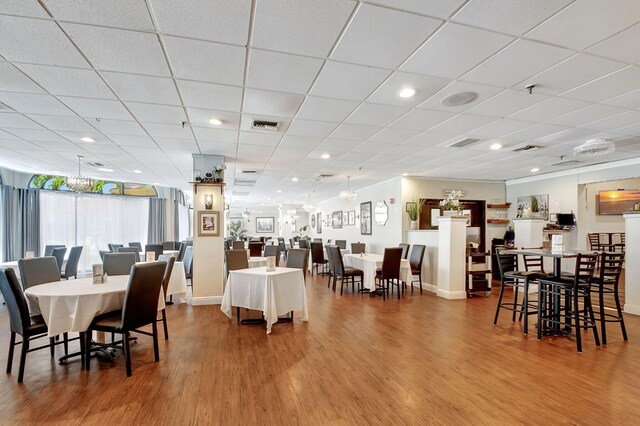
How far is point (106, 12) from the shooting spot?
1.96 m

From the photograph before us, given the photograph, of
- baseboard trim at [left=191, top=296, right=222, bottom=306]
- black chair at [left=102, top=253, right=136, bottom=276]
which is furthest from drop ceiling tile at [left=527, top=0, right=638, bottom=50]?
baseboard trim at [left=191, top=296, right=222, bottom=306]

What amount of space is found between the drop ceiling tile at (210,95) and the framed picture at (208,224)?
2583 mm

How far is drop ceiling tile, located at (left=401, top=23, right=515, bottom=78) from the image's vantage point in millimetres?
2195

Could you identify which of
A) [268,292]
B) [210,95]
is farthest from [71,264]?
[210,95]

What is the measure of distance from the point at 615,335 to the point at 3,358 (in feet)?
22.9

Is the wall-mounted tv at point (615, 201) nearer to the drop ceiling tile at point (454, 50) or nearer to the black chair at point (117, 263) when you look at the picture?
the drop ceiling tile at point (454, 50)

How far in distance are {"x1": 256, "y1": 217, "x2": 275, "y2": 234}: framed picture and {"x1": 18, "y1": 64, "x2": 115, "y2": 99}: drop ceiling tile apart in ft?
51.6

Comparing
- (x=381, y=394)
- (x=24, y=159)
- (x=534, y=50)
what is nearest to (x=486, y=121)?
(x=534, y=50)

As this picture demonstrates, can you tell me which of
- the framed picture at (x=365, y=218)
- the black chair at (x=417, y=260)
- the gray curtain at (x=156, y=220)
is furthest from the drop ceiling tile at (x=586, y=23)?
the gray curtain at (x=156, y=220)

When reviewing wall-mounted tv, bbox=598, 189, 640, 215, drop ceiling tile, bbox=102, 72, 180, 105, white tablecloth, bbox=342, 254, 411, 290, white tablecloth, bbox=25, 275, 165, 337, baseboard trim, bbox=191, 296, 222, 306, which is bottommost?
baseboard trim, bbox=191, 296, 222, 306

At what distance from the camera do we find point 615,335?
12.9 ft

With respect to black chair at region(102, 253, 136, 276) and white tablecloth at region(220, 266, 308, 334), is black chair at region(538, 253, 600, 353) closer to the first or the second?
white tablecloth at region(220, 266, 308, 334)

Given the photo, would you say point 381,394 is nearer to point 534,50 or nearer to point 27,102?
point 534,50

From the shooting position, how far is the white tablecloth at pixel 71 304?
9.36 feet
